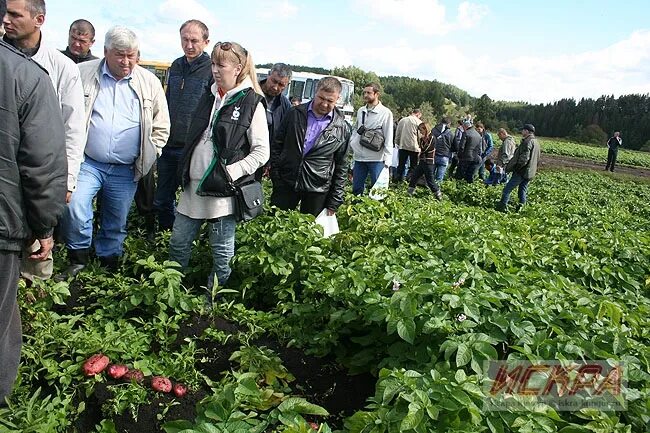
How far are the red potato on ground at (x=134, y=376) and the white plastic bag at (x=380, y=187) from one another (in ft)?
13.4

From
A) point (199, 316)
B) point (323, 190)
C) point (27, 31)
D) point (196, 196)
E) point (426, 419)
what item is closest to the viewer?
point (426, 419)

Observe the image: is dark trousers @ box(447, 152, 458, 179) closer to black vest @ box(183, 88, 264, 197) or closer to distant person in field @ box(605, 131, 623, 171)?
black vest @ box(183, 88, 264, 197)

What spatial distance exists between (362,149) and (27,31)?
4.73m

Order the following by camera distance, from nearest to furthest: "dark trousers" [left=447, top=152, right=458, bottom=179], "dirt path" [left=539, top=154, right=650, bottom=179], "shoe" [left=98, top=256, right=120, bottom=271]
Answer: "shoe" [left=98, top=256, right=120, bottom=271] → "dark trousers" [left=447, top=152, right=458, bottom=179] → "dirt path" [left=539, top=154, right=650, bottom=179]

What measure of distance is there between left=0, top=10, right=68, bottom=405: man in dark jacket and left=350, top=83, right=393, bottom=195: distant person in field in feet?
17.4

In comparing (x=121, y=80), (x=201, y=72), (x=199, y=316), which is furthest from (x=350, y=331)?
(x=201, y=72)

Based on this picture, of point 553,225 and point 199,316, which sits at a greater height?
point 553,225

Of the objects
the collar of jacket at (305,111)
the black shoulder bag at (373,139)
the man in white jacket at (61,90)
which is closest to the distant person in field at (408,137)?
the black shoulder bag at (373,139)

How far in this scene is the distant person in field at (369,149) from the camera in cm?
709

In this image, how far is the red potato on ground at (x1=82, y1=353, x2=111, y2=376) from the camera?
2543 mm

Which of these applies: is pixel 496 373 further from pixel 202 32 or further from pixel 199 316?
pixel 202 32

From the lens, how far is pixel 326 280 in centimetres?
333

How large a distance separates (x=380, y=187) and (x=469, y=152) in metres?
6.61

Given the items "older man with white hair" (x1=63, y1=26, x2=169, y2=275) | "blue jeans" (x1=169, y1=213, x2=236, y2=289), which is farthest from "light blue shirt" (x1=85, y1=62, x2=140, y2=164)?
"blue jeans" (x1=169, y1=213, x2=236, y2=289)
